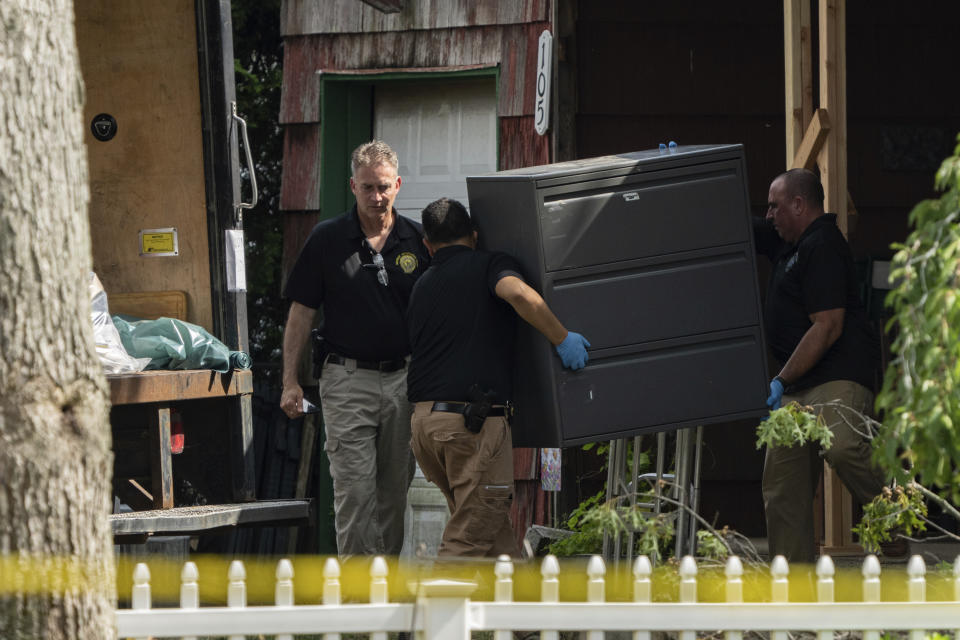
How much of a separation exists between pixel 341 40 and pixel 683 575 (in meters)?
5.57

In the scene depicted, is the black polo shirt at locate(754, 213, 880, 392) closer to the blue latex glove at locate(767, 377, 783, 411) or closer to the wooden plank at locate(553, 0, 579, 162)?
the blue latex glove at locate(767, 377, 783, 411)

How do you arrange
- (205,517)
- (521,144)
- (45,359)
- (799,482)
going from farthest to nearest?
(521,144)
(799,482)
(205,517)
(45,359)

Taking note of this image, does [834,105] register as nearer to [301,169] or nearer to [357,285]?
[357,285]

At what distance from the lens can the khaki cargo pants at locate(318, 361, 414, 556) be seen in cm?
605

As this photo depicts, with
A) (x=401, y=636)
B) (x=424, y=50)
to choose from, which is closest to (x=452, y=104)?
(x=424, y=50)

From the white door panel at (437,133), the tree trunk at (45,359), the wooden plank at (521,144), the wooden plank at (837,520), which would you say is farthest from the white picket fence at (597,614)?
the white door panel at (437,133)

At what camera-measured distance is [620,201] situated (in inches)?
203

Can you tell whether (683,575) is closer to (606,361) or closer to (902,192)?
(606,361)

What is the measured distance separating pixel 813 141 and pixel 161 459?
3.40m

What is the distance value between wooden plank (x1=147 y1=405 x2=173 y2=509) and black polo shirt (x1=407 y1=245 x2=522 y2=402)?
1136mm

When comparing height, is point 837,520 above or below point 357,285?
below

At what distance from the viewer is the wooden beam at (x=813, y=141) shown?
20.4 ft

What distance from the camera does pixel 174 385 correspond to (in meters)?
5.69

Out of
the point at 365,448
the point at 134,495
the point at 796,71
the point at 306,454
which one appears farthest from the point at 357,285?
the point at 306,454
